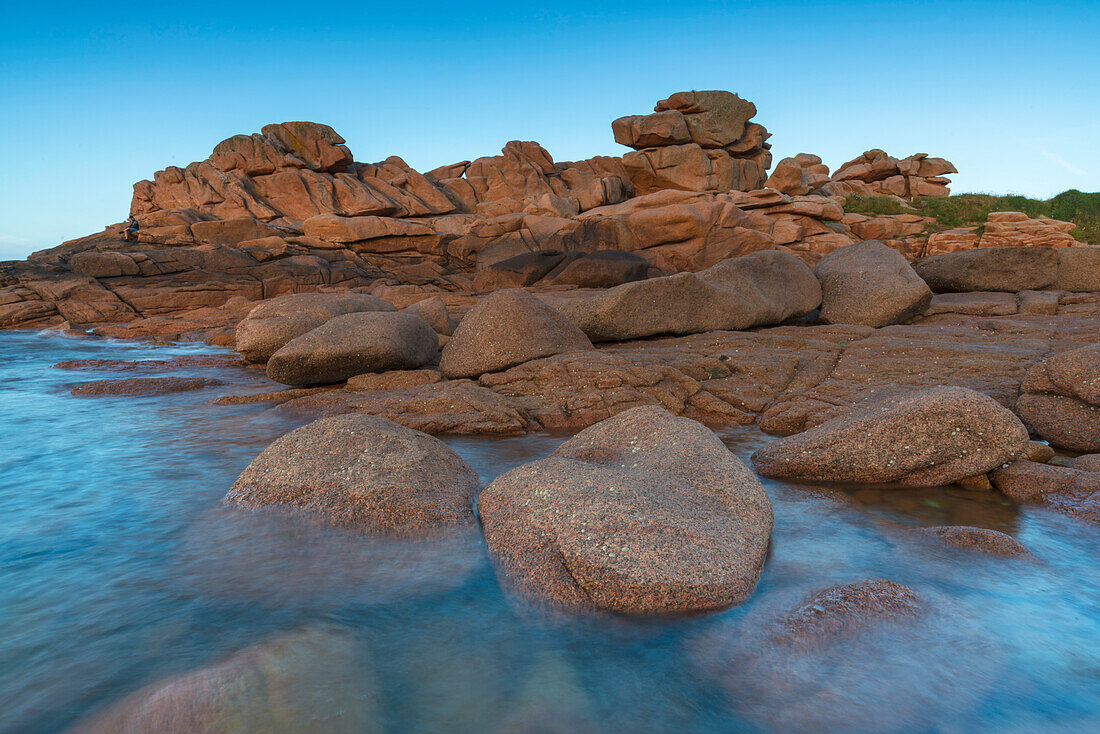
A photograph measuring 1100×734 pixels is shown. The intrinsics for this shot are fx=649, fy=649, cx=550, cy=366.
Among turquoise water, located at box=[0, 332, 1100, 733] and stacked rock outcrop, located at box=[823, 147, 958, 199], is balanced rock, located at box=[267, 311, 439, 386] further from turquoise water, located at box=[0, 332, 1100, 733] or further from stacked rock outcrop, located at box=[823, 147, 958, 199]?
stacked rock outcrop, located at box=[823, 147, 958, 199]

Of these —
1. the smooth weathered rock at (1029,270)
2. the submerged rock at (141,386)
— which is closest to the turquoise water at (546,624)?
the submerged rock at (141,386)

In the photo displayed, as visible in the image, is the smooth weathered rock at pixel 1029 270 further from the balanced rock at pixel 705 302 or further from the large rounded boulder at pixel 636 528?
the large rounded boulder at pixel 636 528

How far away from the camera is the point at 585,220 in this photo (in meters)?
25.2

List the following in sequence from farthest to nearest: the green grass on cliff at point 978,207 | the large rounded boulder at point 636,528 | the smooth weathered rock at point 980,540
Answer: the green grass on cliff at point 978,207 < the smooth weathered rock at point 980,540 < the large rounded boulder at point 636,528

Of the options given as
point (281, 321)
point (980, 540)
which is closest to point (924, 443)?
point (980, 540)

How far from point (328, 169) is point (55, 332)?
1883 cm

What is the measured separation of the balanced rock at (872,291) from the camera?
35.1 ft

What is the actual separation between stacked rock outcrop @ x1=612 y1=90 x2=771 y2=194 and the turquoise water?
32.3m

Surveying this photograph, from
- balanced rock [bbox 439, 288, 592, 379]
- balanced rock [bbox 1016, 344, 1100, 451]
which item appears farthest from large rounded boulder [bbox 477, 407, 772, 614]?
balanced rock [bbox 439, 288, 592, 379]

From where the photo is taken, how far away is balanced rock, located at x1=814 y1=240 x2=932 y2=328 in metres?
10.7

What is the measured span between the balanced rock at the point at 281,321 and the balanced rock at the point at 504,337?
2.99 m

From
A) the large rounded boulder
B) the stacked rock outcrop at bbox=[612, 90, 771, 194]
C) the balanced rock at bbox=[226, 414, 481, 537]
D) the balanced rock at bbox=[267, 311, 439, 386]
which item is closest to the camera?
the large rounded boulder

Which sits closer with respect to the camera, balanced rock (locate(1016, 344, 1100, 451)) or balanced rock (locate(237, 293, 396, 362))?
balanced rock (locate(1016, 344, 1100, 451))

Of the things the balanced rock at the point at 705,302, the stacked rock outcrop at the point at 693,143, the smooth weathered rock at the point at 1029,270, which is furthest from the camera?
the stacked rock outcrop at the point at 693,143
